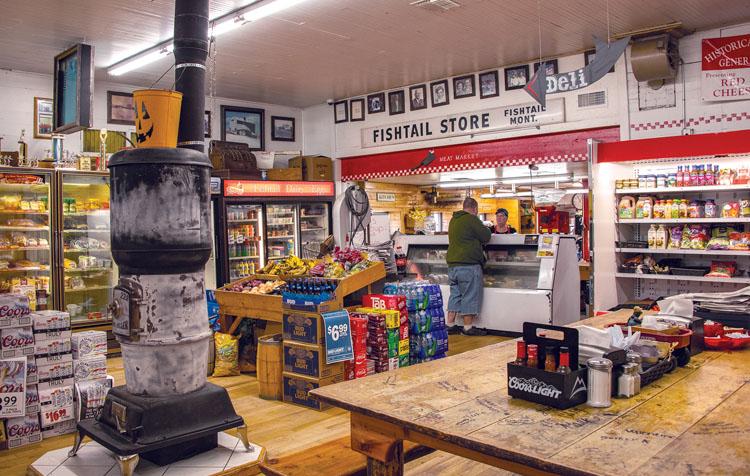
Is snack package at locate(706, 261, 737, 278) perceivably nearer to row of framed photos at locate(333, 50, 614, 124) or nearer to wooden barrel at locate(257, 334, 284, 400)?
row of framed photos at locate(333, 50, 614, 124)

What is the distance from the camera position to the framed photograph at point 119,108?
9.02m

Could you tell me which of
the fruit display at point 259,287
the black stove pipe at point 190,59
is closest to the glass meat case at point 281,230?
the fruit display at point 259,287

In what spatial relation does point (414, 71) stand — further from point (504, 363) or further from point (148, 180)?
point (504, 363)

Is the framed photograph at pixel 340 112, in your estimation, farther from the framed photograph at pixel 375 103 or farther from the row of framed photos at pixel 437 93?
the framed photograph at pixel 375 103

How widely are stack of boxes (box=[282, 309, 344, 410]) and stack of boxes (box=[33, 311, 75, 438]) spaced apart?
1.68 m

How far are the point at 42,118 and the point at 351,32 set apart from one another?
4526 mm

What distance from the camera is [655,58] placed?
6.79 meters

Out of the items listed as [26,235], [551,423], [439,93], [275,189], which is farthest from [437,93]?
[551,423]

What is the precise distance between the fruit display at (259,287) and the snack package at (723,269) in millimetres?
4489

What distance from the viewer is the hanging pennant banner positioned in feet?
15.2

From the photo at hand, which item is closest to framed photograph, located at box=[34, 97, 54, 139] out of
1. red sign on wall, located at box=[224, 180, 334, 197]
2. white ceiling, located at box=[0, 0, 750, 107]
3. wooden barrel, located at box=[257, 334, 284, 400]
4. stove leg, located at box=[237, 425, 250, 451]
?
white ceiling, located at box=[0, 0, 750, 107]

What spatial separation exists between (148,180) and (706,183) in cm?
552

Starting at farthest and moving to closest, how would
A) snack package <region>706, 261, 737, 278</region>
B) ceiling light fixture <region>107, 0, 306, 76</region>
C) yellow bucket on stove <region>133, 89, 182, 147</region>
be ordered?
snack package <region>706, 261, 737, 278</region>
ceiling light fixture <region>107, 0, 306, 76</region>
yellow bucket on stove <region>133, 89, 182, 147</region>

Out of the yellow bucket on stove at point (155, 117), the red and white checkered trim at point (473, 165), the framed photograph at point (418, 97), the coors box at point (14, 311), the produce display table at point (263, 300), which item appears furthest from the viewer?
the framed photograph at point (418, 97)
